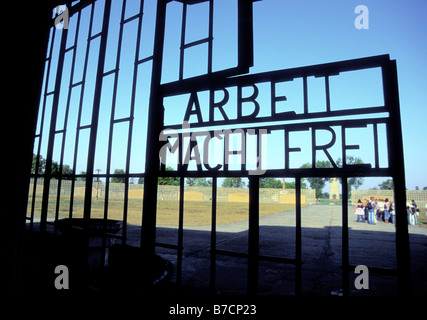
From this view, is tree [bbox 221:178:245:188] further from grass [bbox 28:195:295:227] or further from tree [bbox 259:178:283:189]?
grass [bbox 28:195:295:227]

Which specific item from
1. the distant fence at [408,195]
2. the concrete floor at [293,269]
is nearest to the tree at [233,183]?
the distant fence at [408,195]

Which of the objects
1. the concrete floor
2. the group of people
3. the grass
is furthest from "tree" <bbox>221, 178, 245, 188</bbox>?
Result: the concrete floor

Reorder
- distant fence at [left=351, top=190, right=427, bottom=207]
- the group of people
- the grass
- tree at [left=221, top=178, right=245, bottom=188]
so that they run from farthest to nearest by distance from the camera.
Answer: tree at [left=221, top=178, right=245, bottom=188] < distant fence at [left=351, top=190, right=427, bottom=207] < the group of people < the grass

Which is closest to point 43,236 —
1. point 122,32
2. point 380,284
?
point 122,32

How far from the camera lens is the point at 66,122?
12.6 ft

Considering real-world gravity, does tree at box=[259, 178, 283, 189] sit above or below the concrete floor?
above

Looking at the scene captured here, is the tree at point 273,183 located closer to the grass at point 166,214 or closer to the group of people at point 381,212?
the grass at point 166,214

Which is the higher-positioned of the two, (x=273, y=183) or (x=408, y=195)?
(x=273, y=183)

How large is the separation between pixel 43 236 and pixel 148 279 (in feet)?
7.51

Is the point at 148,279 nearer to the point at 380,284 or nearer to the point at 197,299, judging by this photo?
the point at 197,299

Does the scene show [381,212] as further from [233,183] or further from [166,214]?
[233,183]

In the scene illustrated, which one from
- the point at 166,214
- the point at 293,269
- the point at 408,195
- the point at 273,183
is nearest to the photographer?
the point at 293,269

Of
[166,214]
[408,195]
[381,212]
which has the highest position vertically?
[408,195]

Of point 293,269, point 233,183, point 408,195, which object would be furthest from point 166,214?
point 233,183
